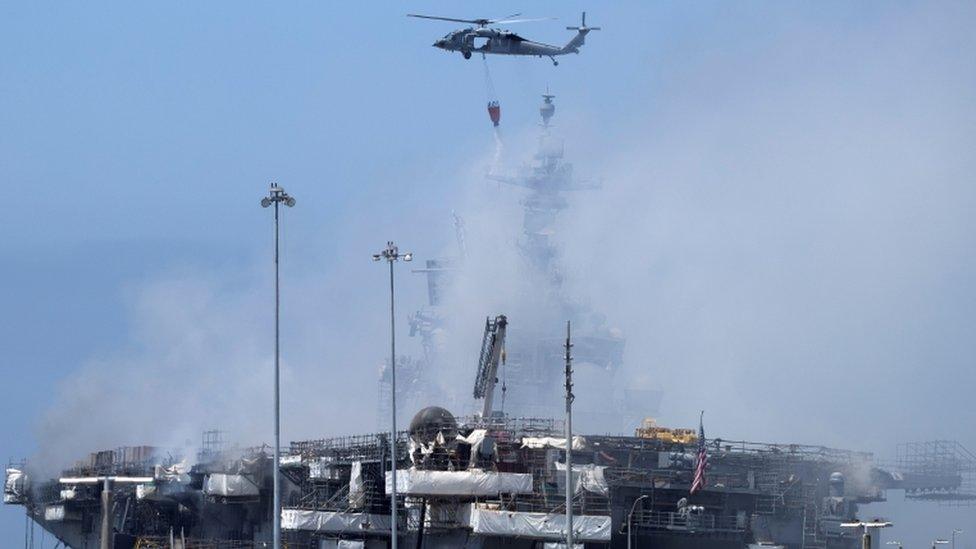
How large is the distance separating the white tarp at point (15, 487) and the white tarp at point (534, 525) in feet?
199

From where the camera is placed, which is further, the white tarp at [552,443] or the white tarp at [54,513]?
the white tarp at [54,513]

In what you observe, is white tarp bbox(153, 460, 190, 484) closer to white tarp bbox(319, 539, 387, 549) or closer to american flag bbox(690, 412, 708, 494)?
white tarp bbox(319, 539, 387, 549)

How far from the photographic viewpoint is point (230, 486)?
107 m

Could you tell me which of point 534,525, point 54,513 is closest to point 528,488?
point 534,525

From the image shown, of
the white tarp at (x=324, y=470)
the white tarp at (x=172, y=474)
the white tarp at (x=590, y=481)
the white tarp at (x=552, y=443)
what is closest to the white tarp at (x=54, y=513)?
the white tarp at (x=172, y=474)

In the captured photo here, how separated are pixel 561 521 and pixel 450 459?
732 cm

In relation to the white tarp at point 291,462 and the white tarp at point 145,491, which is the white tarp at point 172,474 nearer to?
the white tarp at point 145,491

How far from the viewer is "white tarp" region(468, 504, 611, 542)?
284 ft

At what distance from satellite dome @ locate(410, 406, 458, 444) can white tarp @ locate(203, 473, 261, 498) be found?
18018 mm

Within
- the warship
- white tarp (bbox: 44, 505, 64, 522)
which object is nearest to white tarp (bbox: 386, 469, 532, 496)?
the warship

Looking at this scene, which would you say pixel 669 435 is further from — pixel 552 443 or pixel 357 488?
pixel 357 488

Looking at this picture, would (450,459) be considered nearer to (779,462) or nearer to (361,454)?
(361,454)

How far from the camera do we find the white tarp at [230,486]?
349 feet

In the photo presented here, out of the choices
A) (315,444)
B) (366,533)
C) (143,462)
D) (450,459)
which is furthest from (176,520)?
(450,459)
